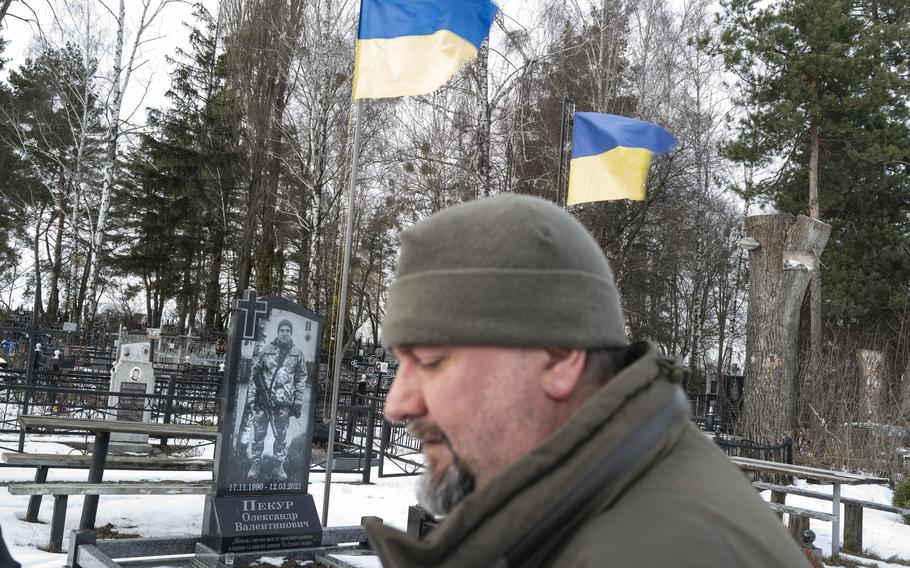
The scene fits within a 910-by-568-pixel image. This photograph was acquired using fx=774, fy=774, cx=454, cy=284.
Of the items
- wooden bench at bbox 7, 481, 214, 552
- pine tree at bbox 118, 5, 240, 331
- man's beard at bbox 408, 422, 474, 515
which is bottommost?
wooden bench at bbox 7, 481, 214, 552

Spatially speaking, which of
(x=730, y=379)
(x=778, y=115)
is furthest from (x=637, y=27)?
(x=730, y=379)

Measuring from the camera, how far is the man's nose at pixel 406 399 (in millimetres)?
1161

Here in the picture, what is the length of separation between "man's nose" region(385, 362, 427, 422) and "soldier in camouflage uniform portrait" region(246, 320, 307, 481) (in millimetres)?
5674

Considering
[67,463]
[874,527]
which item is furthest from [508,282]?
[874,527]

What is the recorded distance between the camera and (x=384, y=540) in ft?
3.26

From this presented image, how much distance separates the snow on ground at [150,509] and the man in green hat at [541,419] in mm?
5227

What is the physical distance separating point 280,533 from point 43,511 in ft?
8.07

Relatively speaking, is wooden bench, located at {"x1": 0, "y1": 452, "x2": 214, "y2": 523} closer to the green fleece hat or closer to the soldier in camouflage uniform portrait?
the soldier in camouflage uniform portrait

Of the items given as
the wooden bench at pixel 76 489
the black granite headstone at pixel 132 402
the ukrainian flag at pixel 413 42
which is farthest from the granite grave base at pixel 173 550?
the black granite headstone at pixel 132 402

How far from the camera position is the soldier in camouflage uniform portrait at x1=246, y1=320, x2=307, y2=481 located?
660 cm

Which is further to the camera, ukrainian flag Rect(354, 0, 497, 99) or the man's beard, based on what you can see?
ukrainian flag Rect(354, 0, 497, 99)

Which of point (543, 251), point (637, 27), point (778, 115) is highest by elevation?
point (637, 27)

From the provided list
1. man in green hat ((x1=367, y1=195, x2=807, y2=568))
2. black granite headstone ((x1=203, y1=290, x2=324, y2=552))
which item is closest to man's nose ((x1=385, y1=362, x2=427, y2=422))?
man in green hat ((x1=367, y1=195, x2=807, y2=568))

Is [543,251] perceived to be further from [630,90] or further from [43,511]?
[630,90]
